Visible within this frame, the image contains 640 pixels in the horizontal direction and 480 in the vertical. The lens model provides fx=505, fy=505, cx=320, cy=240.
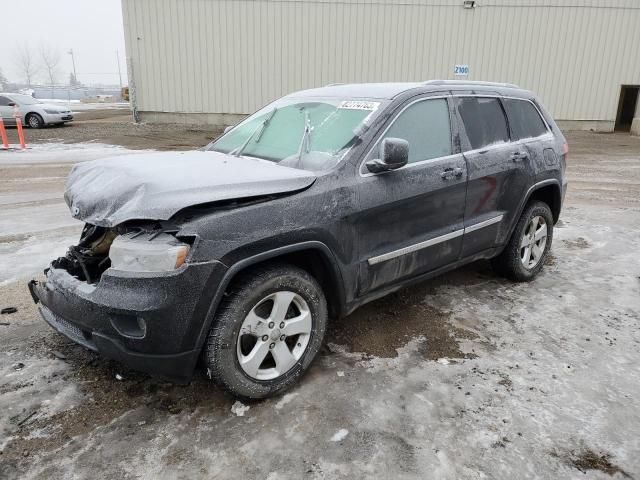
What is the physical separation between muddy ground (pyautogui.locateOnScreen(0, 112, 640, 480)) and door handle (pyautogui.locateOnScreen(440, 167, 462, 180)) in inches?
44.5

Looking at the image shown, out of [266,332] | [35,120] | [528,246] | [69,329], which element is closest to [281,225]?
[266,332]

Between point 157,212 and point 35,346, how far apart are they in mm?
1732

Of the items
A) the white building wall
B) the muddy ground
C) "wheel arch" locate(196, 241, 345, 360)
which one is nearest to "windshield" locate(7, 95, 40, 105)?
the white building wall

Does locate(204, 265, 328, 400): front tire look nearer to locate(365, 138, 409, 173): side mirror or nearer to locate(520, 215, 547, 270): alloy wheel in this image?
locate(365, 138, 409, 173): side mirror

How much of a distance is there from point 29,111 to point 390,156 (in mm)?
20451

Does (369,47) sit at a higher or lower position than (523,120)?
higher

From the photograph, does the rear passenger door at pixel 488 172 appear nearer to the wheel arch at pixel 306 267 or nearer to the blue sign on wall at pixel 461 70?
the wheel arch at pixel 306 267

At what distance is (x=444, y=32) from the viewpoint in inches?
766

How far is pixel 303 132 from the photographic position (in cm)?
355

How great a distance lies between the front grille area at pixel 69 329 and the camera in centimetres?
276

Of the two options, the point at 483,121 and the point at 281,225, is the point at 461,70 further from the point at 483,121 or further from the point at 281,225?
the point at 281,225

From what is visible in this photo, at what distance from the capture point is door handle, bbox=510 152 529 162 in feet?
13.9

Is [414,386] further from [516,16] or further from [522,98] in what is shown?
[516,16]

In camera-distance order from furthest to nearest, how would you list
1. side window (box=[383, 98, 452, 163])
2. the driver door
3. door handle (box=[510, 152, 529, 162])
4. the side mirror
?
1. door handle (box=[510, 152, 529, 162])
2. side window (box=[383, 98, 452, 163])
3. the driver door
4. the side mirror
